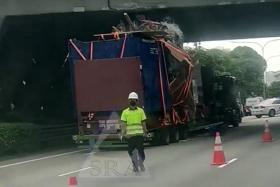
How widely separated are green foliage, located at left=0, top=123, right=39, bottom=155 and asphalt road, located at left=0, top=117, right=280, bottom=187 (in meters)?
1.58

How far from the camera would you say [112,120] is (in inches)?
829

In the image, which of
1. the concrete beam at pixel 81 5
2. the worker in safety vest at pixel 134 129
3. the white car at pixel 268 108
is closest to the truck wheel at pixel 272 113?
the white car at pixel 268 108

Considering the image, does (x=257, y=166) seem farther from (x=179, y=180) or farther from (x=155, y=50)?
(x=155, y=50)

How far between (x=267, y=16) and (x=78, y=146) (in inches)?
523

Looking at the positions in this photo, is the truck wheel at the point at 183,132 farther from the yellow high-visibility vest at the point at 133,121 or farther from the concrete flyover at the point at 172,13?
the yellow high-visibility vest at the point at 133,121

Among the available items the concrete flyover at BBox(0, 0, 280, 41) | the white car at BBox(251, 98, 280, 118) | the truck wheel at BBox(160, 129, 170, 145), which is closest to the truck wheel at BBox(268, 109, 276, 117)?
the white car at BBox(251, 98, 280, 118)

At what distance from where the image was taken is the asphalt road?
12305mm

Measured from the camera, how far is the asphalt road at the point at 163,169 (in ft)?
40.4

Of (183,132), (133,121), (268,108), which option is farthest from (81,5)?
(268,108)

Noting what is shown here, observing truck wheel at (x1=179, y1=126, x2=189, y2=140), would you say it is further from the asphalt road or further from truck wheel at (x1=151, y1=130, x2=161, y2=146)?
the asphalt road

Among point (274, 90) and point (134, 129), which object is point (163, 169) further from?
point (274, 90)

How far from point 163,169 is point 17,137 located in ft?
30.8

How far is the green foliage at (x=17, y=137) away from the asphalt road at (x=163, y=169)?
5.18 ft

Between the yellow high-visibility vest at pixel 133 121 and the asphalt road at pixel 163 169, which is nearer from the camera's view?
the asphalt road at pixel 163 169
